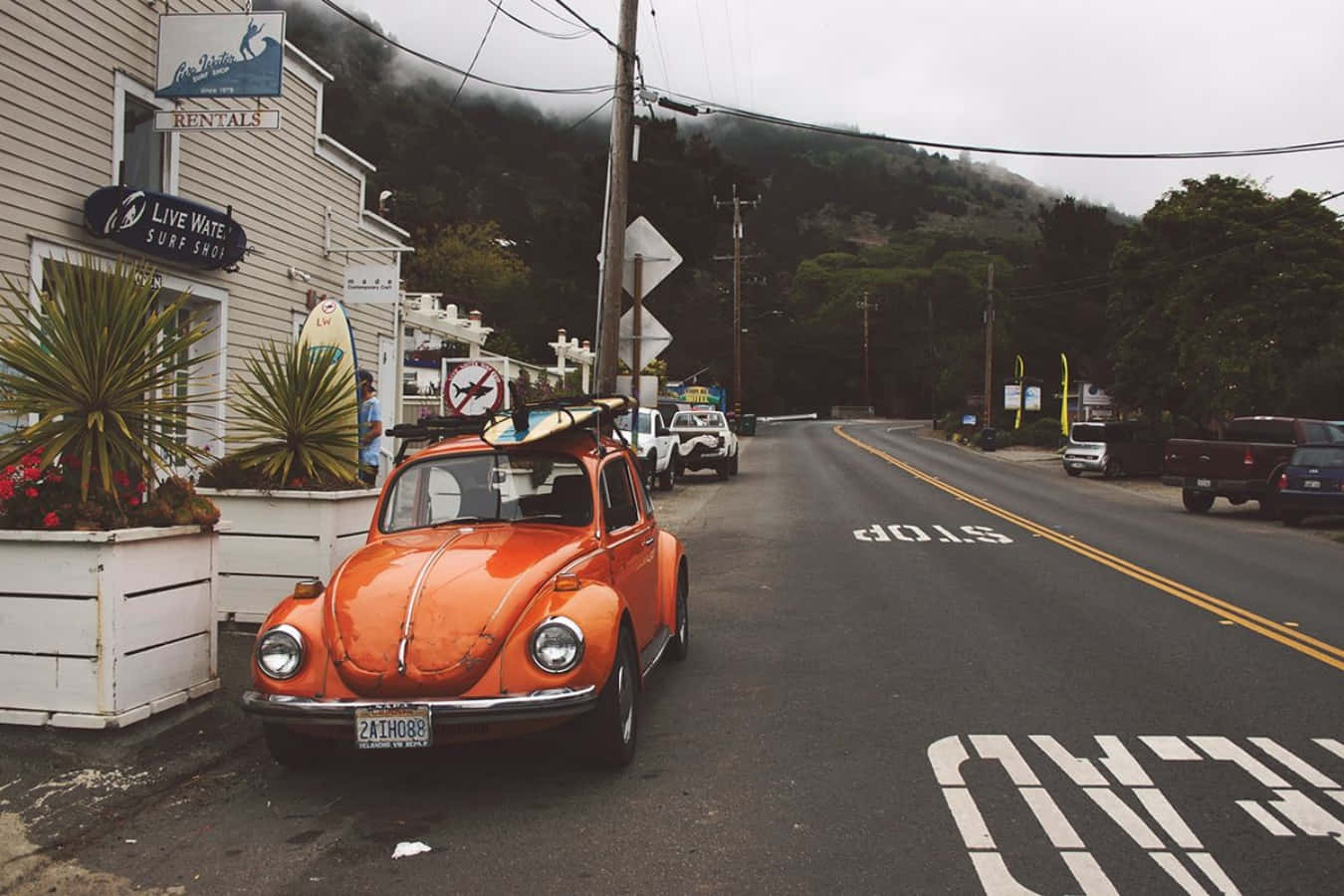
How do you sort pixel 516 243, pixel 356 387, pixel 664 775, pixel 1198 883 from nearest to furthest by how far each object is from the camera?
pixel 1198 883
pixel 664 775
pixel 356 387
pixel 516 243

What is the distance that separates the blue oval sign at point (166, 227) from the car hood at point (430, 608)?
24.0ft

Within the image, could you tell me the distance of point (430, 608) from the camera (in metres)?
5.06

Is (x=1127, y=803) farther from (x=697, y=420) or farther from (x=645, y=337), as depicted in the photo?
(x=697, y=420)

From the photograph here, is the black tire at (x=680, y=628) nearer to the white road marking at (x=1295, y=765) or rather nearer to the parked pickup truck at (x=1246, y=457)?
the white road marking at (x=1295, y=765)

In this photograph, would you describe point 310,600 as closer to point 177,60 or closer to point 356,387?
point 356,387

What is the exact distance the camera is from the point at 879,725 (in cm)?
625

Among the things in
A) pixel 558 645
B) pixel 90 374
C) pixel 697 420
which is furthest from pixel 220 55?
pixel 697 420

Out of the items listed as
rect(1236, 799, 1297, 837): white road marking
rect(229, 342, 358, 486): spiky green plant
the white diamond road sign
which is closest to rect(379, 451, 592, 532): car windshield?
rect(229, 342, 358, 486): spiky green plant

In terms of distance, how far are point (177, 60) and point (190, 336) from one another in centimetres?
749

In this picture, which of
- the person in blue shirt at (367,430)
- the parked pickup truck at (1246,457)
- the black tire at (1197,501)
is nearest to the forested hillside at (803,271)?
the person in blue shirt at (367,430)

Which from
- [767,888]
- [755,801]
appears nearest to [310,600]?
[755,801]

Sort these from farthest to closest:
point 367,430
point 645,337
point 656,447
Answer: point 656,447 → point 645,337 → point 367,430

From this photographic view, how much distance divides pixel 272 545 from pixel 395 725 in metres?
4.16

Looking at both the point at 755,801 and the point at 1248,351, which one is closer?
the point at 755,801
